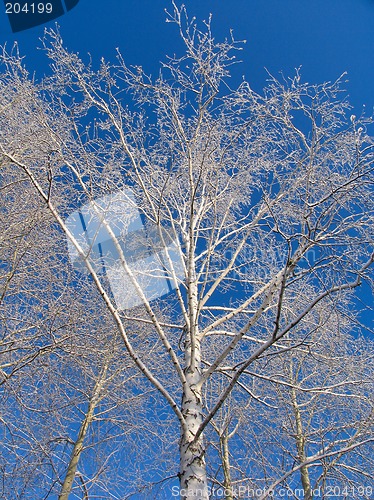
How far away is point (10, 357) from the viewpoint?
15.0ft

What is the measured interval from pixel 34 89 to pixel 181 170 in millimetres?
1817

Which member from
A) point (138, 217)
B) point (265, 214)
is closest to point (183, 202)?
point (138, 217)
